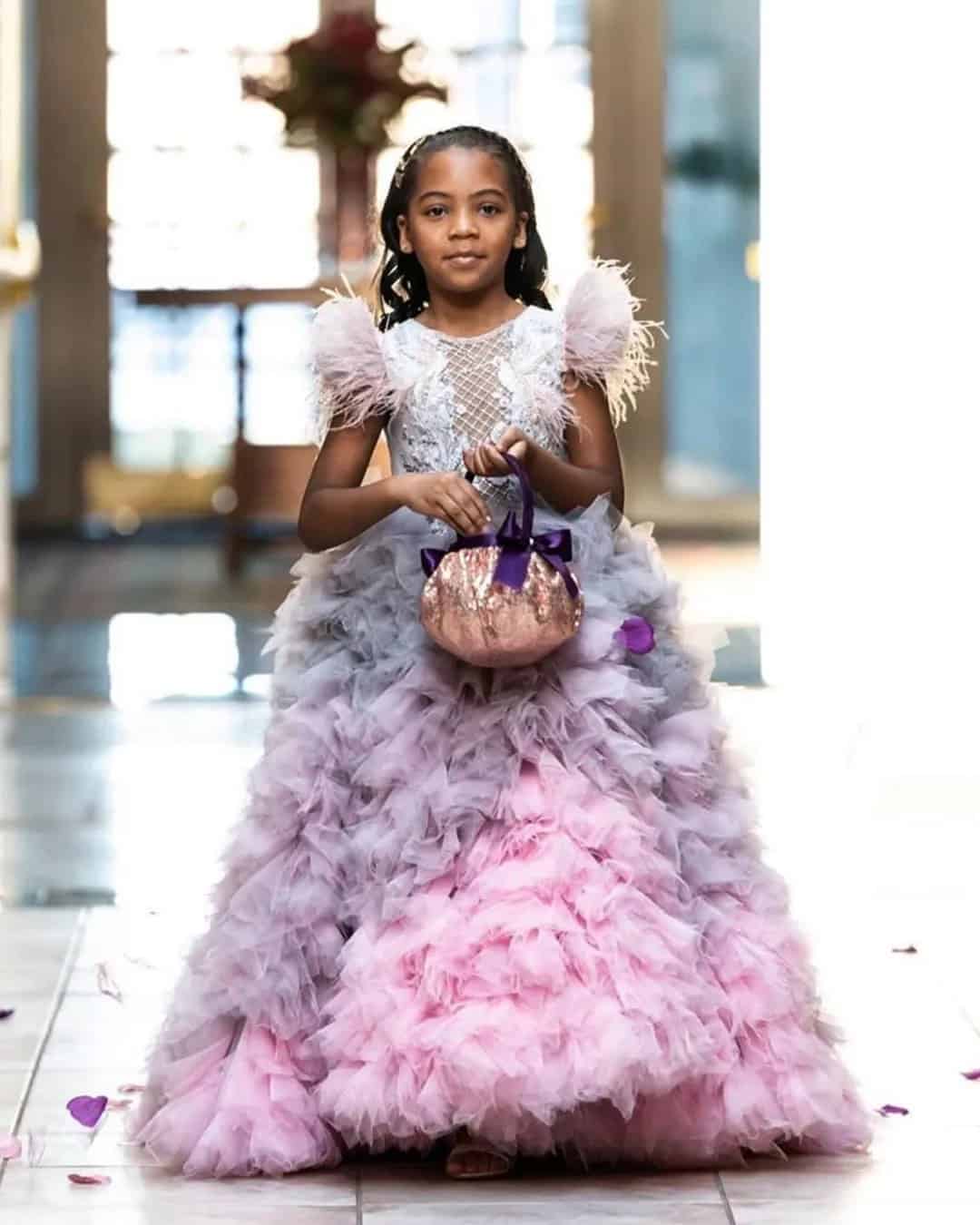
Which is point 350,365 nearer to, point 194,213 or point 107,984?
point 107,984

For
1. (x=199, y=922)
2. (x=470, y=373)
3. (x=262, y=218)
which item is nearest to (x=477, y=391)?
(x=470, y=373)

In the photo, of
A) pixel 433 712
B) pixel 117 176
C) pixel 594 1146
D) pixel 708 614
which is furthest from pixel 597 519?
pixel 117 176

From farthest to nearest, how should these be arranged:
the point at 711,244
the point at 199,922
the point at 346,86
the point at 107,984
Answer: the point at 711,244 < the point at 346,86 < the point at 199,922 < the point at 107,984

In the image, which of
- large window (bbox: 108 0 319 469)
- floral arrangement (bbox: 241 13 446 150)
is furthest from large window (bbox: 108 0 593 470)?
floral arrangement (bbox: 241 13 446 150)

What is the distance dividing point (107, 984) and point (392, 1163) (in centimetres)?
95

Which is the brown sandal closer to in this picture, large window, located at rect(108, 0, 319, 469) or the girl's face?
the girl's face

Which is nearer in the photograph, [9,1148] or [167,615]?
[9,1148]

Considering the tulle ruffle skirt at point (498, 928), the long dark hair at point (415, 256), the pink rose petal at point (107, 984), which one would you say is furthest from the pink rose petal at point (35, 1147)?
the long dark hair at point (415, 256)

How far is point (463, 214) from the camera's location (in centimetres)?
277

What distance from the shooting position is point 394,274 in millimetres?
2934

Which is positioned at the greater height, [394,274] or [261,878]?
[394,274]

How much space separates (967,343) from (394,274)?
7.65 feet

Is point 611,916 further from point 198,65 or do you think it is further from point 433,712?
point 198,65

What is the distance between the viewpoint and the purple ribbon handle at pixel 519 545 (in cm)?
258
